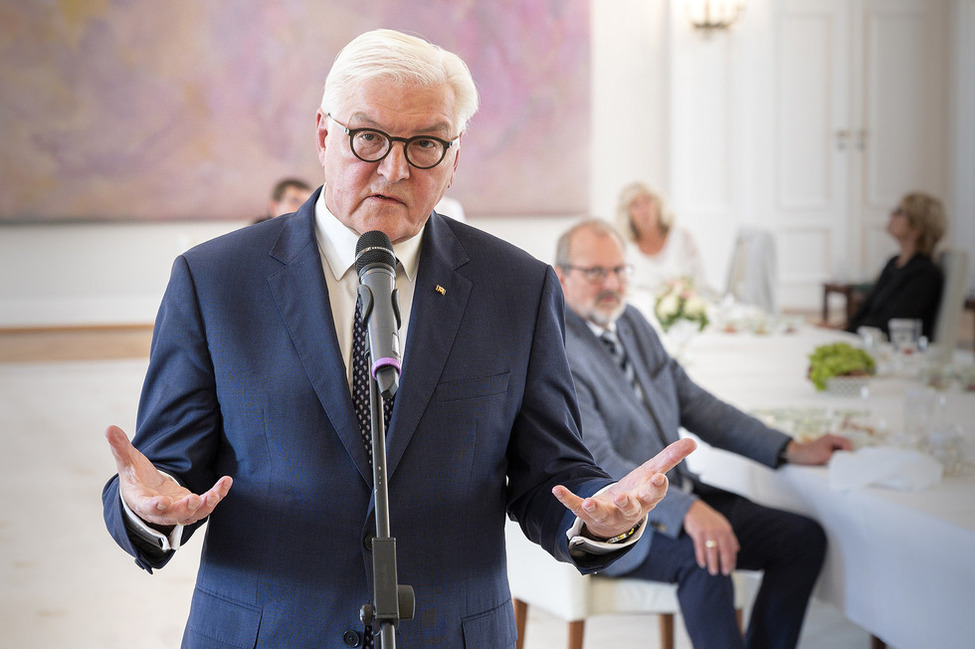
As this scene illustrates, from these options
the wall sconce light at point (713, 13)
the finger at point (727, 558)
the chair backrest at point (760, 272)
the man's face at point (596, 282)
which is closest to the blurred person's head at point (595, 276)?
the man's face at point (596, 282)

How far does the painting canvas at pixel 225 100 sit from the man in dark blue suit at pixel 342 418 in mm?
7120

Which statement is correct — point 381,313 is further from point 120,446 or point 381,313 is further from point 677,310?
point 677,310

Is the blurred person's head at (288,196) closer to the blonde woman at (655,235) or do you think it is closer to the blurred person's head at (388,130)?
the blonde woman at (655,235)

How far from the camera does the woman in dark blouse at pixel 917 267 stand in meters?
5.24

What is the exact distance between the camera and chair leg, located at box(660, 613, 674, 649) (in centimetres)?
276

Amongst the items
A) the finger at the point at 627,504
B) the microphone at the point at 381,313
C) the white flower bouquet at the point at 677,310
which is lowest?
the white flower bouquet at the point at 677,310

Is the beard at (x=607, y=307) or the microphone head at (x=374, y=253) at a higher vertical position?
the microphone head at (x=374, y=253)

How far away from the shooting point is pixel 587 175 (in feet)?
30.9

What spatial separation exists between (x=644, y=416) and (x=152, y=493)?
1.75m

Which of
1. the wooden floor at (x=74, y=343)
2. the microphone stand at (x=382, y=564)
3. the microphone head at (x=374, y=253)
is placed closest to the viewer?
the microphone stand at (x=382, y=564)

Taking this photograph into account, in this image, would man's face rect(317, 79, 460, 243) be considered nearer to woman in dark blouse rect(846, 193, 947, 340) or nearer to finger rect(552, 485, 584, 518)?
finger rect(552, 485, 584, 518)

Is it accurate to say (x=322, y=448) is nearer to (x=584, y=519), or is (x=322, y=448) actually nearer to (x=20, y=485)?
(x=584, y=519)

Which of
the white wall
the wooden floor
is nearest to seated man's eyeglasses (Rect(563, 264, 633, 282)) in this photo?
the wooden floor

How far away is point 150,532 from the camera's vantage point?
129cm
